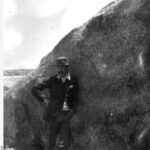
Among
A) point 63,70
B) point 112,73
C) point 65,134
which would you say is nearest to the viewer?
point 63,70

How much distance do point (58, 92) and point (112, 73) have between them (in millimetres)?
978

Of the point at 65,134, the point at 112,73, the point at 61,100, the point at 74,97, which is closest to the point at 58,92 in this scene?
the point at 61,100

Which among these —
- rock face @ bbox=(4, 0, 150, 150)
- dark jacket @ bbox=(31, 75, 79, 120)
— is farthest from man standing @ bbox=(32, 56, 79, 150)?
rock face @ bbox=(4, 0, 150, 150)

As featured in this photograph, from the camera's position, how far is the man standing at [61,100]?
845 cm

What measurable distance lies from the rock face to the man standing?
1.18 feet

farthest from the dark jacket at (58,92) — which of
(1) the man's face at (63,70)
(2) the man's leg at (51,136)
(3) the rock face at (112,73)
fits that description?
(3) the rock face at (112,73)

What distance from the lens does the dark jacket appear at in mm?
8461

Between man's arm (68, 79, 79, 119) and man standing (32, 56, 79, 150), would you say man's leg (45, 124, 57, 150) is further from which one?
man's arm (68, 79, 79, 119)

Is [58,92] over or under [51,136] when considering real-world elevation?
over

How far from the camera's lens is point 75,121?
911 cm

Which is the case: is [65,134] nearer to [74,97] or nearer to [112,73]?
[74,97]

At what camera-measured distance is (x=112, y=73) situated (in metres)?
8.59

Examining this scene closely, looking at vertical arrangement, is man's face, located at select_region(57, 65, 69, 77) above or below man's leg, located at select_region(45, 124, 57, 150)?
above

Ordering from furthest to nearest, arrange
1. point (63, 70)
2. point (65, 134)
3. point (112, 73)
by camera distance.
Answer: point (65, 134) < point (112, 73) < point (63, 70)
